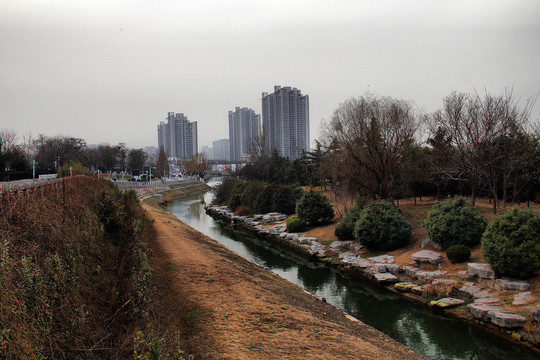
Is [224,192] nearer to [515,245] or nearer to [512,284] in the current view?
[515,245]

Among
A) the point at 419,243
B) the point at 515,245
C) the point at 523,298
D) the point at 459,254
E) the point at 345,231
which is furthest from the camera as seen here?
the point at 345,231

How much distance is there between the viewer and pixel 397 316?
432 inches

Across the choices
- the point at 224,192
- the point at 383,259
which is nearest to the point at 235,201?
the point at 224,192

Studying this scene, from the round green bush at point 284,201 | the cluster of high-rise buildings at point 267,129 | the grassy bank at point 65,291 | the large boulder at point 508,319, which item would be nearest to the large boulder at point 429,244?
the large boulder at point 508,319

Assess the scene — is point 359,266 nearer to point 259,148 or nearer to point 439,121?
point 439,121

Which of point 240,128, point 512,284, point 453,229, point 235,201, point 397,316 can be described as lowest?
point 397,316

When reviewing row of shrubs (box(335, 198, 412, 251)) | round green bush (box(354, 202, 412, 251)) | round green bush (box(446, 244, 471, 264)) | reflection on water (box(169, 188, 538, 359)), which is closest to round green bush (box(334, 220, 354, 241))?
row of shrubs (box(335, 198, 412, 251))

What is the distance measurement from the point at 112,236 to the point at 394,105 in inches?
690

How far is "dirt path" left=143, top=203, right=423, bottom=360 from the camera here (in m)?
6.36

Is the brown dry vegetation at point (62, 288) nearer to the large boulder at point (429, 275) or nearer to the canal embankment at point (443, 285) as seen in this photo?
the canal embankment at point (443, 285)

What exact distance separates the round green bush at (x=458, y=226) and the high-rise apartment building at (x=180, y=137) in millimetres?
147178

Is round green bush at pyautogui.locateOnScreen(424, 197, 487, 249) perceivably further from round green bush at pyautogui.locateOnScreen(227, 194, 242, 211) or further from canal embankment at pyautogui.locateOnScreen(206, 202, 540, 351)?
round green bush at pyautogui.locateOnScreen(227, 194, 242, 211)

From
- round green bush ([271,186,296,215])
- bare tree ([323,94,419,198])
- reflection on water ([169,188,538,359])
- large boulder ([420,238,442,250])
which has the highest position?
bare tree ([323,94,419,198])

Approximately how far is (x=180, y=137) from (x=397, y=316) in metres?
157
